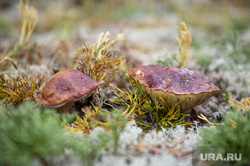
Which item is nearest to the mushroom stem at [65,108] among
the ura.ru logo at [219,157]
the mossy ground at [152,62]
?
the mossy ground at [152,62]

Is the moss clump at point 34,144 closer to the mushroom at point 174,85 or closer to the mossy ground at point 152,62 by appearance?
the mossy ground at point 152,62

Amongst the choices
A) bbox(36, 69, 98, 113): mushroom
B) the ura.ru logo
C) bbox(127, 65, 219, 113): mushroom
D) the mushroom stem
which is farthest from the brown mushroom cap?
the ura.ru logo

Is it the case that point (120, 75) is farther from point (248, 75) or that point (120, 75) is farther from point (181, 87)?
point (248, 75)

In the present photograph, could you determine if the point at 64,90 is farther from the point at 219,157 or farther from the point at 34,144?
the point at 219,157

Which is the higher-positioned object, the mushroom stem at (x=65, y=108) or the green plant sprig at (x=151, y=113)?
the mushroom stem at (x=65, y=108)

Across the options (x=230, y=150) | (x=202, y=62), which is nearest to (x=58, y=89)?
(x=230, y=150)

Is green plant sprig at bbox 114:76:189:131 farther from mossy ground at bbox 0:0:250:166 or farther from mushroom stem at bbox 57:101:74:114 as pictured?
mushroom stem at bbox 57:101:74:114

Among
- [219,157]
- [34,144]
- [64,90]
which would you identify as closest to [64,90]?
[64,90]
